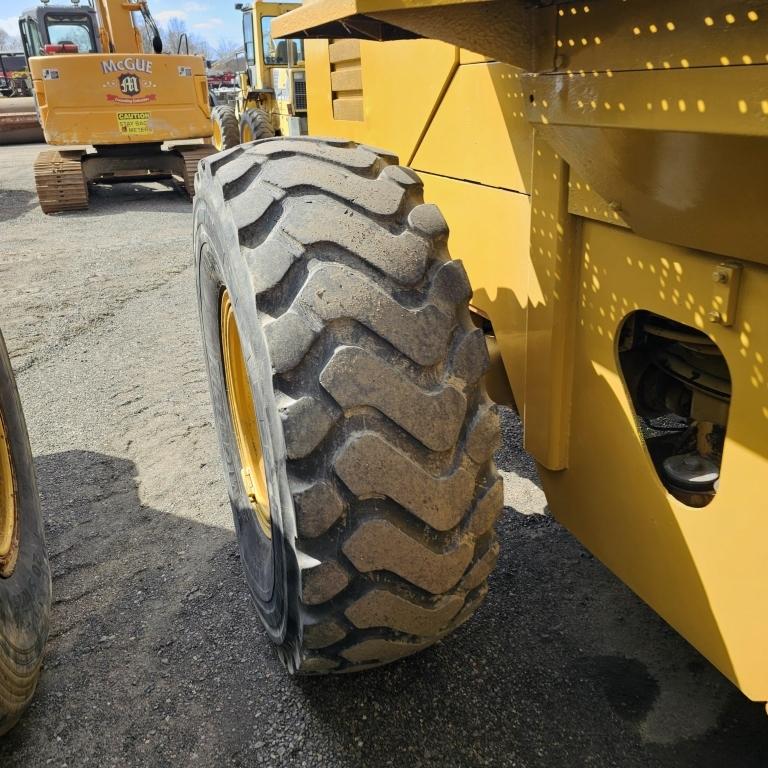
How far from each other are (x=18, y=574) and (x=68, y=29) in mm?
14245

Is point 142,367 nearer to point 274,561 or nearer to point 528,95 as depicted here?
point 274,561

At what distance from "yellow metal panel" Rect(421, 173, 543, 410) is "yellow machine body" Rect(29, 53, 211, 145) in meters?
8.70

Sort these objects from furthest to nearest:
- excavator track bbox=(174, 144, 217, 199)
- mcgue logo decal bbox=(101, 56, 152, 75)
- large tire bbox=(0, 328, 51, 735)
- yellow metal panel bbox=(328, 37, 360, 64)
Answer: excavator track bbox=(174, 144, 217, 199) < mcgue logo decal bbox=(101, 56, 152, 75) < yellow metal panel bbox=(328, 37, 360, 64) < large tire bbox=(0, 328, 51, 735)

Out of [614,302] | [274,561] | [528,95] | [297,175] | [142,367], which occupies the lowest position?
[142,367]

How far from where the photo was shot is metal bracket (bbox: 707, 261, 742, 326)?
117 centimetres

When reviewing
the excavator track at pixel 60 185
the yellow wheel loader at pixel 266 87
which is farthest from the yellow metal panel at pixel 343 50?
the excavator track at pixel 60 185

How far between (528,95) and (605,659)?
57.4 inches

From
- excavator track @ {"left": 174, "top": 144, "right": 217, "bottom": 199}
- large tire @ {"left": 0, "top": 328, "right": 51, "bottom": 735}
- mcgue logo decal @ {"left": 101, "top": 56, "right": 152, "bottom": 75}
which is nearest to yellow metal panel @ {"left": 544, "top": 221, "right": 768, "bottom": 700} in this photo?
large tire @ {"left": 0, "top": 328, "right": 51, "bottom": 735}

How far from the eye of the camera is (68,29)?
13.6 m

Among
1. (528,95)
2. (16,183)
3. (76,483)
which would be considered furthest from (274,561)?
(16,183)

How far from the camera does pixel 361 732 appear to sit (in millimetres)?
1802

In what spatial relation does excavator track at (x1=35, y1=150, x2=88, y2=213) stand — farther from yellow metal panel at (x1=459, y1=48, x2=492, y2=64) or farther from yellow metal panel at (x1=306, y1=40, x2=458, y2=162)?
yellow metal panel at (x1=459, y1=48, x2=492, y2=64)

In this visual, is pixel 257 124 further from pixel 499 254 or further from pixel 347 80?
pixel 499 254

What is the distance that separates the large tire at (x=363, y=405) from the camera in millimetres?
1368
